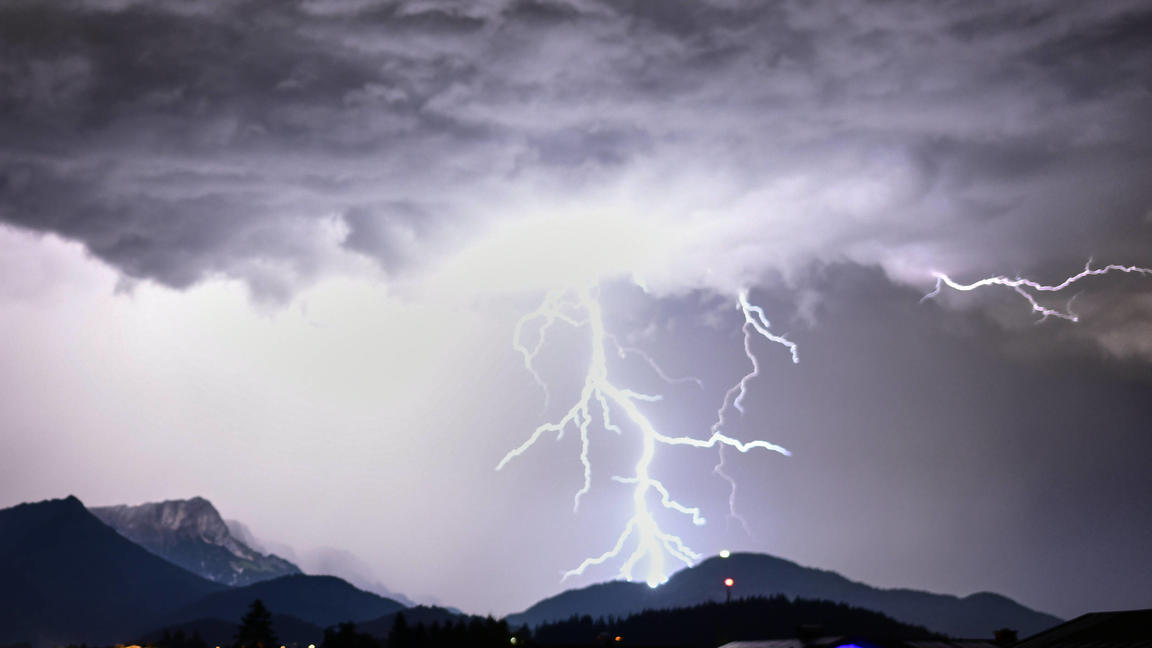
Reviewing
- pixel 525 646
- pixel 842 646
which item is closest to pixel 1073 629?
pixel 842 646

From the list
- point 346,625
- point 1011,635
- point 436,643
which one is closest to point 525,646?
point 436,643

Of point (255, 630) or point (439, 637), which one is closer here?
point (439, 637)

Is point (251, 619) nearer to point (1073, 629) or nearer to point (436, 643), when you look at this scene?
point (436, 643)

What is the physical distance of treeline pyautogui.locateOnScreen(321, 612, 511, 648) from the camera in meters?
117

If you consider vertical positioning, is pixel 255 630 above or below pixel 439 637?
above

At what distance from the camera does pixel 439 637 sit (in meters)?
124

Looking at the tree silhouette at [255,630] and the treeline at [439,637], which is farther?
the tree silhouette at [255,630]

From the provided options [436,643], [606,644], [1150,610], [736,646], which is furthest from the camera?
[436,643]

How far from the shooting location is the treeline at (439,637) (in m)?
117

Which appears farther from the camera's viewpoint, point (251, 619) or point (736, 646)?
point (251, 619)

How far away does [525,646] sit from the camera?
124750 mm

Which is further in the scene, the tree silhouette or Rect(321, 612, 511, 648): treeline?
the tree silhouette

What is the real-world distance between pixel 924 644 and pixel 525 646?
79672 mm

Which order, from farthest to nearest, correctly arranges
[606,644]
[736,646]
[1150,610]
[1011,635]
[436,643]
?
[436,643]
[606,644]
[1011,635]
[736,646]
[1150,610]
